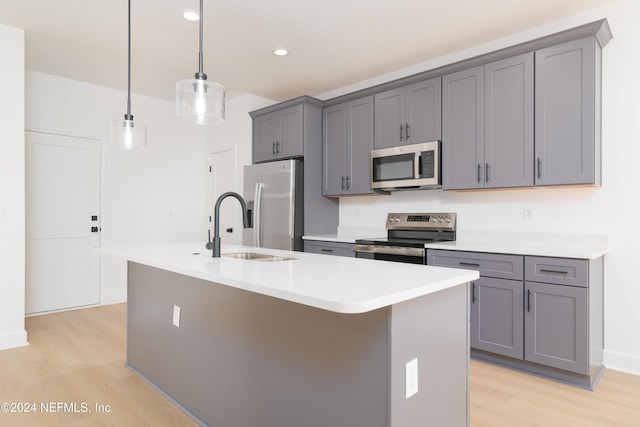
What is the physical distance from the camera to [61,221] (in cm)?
432

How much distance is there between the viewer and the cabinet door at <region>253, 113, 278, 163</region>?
4535 mm

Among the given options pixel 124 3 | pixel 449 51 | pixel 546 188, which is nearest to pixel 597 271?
pixel 546 188

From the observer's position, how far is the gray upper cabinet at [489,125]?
9.34 ft

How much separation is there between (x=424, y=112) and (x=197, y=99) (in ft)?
7.23

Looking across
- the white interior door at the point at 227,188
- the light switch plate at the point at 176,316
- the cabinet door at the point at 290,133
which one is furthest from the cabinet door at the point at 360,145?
the light switch plate at the point at 176,316

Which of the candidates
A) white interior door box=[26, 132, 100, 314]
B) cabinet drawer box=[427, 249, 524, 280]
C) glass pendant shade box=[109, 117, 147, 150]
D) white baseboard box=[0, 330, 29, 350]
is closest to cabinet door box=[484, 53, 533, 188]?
cabinet drawer box=[427, 249, 524, 280]

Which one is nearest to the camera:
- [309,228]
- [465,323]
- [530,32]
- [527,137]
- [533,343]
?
[465,323]

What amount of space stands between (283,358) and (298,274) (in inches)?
15.0

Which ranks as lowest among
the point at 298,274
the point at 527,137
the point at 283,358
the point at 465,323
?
the point at 283,358

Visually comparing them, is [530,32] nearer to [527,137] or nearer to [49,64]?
[527,137]

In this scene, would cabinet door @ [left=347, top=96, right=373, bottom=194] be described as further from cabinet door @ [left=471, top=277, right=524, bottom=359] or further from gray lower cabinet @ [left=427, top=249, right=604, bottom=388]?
cabinet door @ [left=471, top=277, right=524, bottom=359]

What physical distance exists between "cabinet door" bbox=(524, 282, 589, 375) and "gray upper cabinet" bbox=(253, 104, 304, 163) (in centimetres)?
266

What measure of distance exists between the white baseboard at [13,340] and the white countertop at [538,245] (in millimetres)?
3482

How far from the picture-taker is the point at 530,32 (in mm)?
3107
